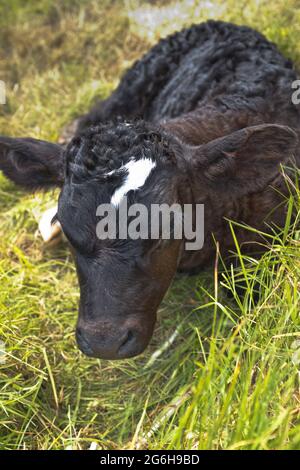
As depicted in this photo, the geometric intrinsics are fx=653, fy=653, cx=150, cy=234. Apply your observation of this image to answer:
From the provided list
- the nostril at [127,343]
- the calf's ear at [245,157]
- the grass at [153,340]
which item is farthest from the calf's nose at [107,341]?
the calf's ear at [245,157]

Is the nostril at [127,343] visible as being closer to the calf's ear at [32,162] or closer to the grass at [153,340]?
the grass at [153,340]

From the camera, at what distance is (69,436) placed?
3520 mm

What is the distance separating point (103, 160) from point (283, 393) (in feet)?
4.50

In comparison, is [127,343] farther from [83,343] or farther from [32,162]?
[32,162]

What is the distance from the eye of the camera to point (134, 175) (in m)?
3.13

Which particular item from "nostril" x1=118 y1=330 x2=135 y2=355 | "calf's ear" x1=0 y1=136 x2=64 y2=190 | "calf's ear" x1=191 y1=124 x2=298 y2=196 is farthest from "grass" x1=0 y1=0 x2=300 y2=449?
"calf's ear" x1=0 y1=136 x2=64 y2=190

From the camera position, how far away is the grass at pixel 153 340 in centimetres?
272

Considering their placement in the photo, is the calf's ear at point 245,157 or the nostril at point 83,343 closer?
the nostril at point 83,343

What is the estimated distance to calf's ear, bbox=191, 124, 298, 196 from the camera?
3246 mm

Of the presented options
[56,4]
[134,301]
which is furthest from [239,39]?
[56,4]

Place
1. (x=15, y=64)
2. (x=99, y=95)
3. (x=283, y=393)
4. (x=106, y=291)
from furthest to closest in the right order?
(x=15, y=64) → (x=99, y=95) → (x=106, y=291) → (x=283, y=393)

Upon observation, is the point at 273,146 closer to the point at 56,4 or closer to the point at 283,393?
the point at 283,393

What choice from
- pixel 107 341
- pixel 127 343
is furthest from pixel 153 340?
pixel 107 341

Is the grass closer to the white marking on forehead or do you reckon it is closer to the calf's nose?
the calf's nose
